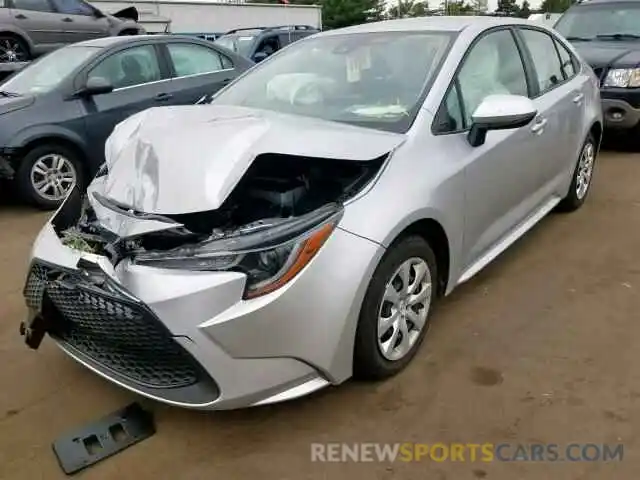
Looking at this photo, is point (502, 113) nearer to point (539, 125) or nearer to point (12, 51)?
point (539, 125)

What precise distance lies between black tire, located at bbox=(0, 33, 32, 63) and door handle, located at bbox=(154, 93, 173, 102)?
477 centimetres

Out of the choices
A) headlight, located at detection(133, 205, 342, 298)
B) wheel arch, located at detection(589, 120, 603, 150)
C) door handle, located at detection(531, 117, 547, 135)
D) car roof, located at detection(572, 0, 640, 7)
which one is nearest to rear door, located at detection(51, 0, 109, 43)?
car roof, located at detection(572, 0, 640, 7)

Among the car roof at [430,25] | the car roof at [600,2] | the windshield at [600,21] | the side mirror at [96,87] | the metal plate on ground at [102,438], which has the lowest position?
the metal plate on ground at [102,438]

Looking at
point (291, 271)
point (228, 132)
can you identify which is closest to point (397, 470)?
point (291, 271)

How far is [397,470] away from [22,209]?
4.79m

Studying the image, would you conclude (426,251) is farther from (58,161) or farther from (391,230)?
(58,161)

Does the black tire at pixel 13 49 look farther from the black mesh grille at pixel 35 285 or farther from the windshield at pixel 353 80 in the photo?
the black mesh grille at pixel 35 285

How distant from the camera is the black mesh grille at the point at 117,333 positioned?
2.23 metres

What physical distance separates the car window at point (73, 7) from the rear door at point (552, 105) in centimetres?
879

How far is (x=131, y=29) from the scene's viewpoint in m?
10.9

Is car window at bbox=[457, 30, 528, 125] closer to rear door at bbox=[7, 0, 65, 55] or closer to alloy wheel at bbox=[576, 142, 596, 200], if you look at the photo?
alloy wheel at bbox=[576, 142, 596, 200]

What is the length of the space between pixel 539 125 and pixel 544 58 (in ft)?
2.51

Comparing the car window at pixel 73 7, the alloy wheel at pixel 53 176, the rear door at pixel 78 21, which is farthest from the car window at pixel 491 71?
the car window at pixel 73 7

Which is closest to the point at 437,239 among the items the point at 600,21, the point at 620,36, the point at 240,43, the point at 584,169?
the point at 584,169
